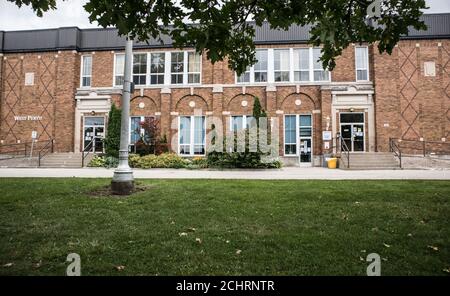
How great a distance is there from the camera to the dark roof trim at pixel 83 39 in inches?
907

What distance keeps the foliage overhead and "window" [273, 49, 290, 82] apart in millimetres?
18310

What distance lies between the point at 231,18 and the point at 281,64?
63.6ft

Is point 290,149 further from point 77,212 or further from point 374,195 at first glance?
point 77,212

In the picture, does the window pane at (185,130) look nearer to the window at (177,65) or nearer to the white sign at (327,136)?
the window at (177,65)

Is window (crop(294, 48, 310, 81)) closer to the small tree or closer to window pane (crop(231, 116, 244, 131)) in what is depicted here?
window pane (crop(231, 116, 244, 131))

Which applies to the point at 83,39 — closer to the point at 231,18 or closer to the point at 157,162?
the point at 157,162

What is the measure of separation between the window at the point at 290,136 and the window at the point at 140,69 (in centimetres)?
1123

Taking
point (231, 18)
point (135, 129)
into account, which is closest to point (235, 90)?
point (135, 129)

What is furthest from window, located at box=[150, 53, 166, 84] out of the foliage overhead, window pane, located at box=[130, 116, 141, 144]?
the foliage overhead

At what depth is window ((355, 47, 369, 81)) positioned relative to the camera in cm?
2227

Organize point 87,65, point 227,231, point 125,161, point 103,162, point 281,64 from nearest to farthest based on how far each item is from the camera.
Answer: point 227,231 < point 125,161 < point 103,162 < point 281,64 < point 87,65

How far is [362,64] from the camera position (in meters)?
22.3

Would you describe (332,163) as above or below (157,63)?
A: below
